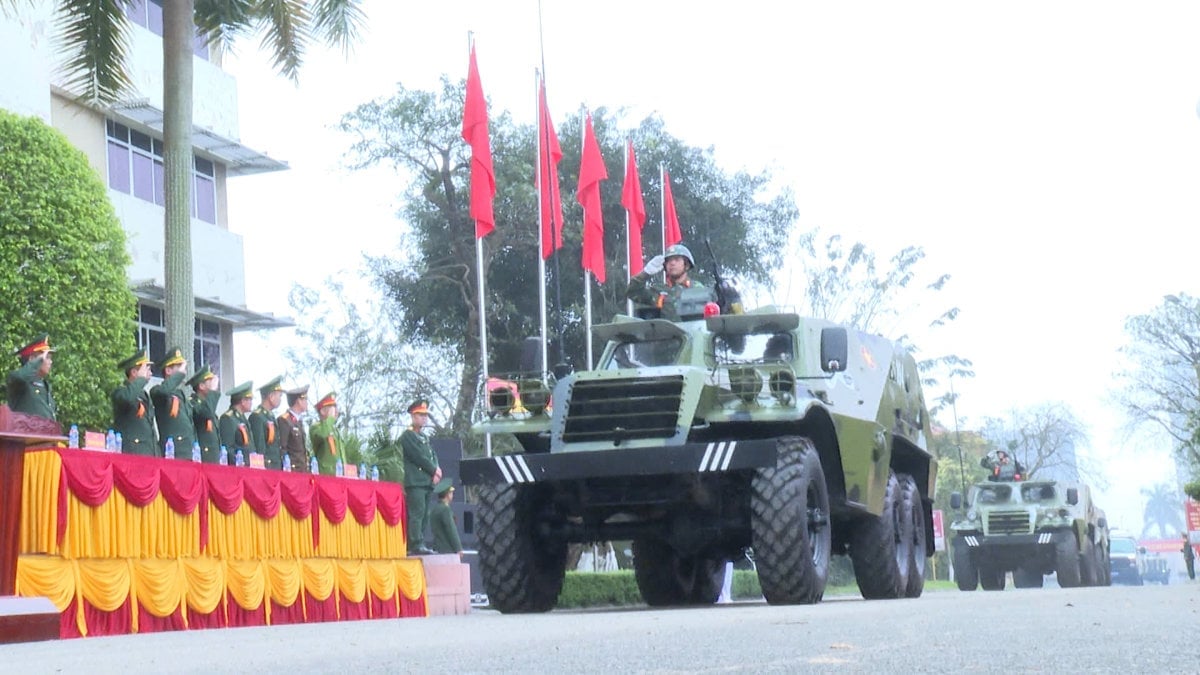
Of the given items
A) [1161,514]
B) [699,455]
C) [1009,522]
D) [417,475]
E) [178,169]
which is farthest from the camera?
[1161,514]

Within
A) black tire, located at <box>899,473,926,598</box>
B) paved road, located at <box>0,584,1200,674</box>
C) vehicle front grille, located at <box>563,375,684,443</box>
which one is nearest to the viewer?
paved road, located at <box>0,584,1200,674</box>

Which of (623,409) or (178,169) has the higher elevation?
(178,169)

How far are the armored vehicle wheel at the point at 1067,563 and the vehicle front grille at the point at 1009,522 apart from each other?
0.56 meters

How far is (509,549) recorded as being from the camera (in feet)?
40.8

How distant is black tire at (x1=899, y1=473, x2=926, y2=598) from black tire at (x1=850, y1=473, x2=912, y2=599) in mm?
456

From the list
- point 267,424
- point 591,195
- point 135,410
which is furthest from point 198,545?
point 591,195

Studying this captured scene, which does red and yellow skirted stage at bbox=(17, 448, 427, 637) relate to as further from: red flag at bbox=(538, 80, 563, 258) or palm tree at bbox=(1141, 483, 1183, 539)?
palm tree at bbox=(1141, 483, 1183, 539)

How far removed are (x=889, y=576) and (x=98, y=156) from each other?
18.3 meters

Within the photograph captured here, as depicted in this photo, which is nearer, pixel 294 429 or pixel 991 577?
pixel 294 429

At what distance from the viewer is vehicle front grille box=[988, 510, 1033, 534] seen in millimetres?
28172

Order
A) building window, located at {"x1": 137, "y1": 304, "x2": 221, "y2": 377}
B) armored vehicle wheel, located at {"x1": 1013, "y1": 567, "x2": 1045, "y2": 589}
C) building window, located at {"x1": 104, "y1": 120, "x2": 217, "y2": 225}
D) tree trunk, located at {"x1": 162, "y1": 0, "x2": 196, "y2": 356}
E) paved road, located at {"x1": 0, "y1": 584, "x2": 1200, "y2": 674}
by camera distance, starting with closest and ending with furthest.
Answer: paved road, located at {"x1": 0, "y1": 584, "x2": 1200, "y2": 674}
tree trunk, located at {"x1": 162, "y1": 0, "x2": 196, "y2": 356}
armored vehicle wheel, located at {"x1": 1013, "y1": 567, "x2": 1045, "y2": 589}
building window, located at {"x1": 104, "y1": 120, "x2": 217, "y2": 225}
building window, located at {"x1": 137, "y1": 304, "x2": 221, "y2": 377}

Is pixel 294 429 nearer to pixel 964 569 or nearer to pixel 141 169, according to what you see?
pixel 141 169

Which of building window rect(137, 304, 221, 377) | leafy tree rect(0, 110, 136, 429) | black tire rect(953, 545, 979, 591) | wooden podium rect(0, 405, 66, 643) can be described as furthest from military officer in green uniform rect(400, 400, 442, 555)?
black tire rect(953, 545, 979, 591)

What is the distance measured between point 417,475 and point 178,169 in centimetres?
450
